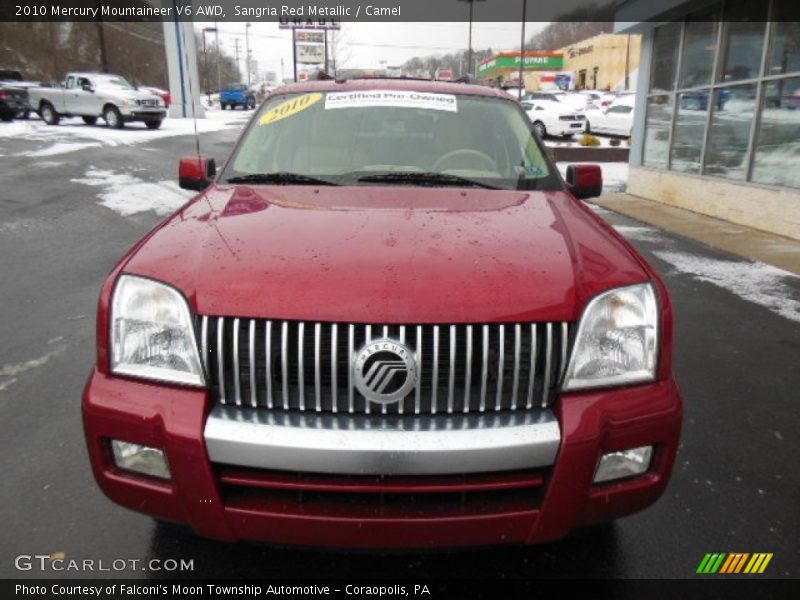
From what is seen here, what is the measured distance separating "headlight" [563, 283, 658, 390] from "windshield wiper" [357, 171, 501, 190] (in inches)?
43.6

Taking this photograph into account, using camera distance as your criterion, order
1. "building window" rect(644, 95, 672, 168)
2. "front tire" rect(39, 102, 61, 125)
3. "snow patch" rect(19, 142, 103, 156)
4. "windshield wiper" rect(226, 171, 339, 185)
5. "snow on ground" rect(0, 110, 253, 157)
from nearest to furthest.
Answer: "windshield wiper" rect(226, 171, 339, 185), "building window" rect(644, 95, 672, 168), "snow patch" rect(19, 142, 103, 156), "snow on ground" rect(0, 110, 253, 157), "front tire" rect(39, 102, 61, 125)

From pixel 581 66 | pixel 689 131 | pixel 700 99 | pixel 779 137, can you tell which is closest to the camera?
pixel 779 137

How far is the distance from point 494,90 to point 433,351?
8.38 ft

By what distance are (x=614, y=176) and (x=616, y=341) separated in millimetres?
14652

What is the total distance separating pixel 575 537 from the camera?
2.02m

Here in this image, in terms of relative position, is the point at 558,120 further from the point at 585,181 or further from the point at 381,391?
the point at 381,391

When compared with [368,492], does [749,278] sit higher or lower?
lower

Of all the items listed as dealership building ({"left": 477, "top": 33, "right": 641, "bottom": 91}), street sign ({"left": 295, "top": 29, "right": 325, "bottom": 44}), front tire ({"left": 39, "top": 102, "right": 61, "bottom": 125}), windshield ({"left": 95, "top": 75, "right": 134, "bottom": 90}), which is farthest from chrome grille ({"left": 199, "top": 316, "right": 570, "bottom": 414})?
dealership building ({"left": 477, "top": 33, "right": 641, "bottom": 91})

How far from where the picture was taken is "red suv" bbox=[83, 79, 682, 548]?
175 centimetres

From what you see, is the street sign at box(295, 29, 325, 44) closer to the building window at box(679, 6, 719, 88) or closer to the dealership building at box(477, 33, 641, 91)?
the dealership building at box(477, 33, 641, 91)

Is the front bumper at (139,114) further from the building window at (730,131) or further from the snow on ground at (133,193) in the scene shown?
the building window at (730,131)

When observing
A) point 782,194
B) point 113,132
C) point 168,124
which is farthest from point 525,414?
point 168,124

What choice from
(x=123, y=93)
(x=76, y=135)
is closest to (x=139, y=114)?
(x=123, y=93)

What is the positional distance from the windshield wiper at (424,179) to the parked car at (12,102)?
25137mm
